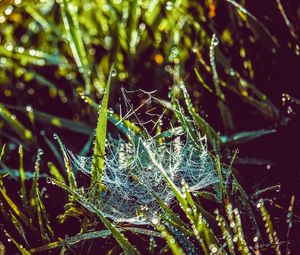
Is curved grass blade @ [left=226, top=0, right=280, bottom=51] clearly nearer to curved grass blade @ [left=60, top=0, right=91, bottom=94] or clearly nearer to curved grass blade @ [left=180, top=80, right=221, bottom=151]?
curved grass blade @ [left=180, top=80, right=221, bottom=151]

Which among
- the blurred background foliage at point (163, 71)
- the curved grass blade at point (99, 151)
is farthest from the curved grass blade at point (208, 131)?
the curved grass blade at point (99, 151)

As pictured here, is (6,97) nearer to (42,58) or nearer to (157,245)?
(42,58)

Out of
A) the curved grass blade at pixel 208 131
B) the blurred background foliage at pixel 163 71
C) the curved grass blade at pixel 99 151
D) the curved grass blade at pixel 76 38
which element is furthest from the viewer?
the curved grass blade at pixel 76 38

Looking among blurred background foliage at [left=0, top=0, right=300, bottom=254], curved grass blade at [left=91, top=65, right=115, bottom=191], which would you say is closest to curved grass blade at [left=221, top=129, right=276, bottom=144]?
blurred background foliage at [left=0, top=0, right=300, bottom=254]

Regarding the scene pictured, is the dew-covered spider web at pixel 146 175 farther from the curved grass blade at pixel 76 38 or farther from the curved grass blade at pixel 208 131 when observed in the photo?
the curved grass blade at pixel 76 38

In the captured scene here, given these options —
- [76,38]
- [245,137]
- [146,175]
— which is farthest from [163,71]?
[146,175]
